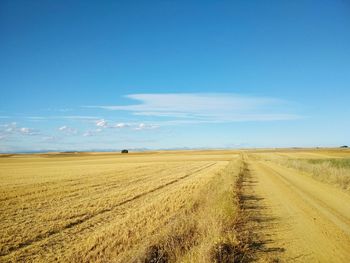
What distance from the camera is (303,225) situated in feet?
36.7

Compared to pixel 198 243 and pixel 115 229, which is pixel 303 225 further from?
pixel 115 229

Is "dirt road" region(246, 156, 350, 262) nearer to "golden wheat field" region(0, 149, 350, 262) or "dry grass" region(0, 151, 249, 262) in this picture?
"golden wheat field" region(0, 149, 350, 262)

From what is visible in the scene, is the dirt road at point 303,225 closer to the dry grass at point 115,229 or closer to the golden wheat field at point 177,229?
the golden wheat field at point 177,229

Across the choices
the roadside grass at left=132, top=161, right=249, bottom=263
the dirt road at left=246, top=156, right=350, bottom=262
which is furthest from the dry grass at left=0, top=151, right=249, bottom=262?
the dirt road at left=246, top=156, right=350, bottom=262

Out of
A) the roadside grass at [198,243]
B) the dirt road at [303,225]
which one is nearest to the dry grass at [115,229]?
the roadside grass at [198,243]

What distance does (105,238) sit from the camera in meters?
10.4

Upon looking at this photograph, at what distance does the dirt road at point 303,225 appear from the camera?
831cm

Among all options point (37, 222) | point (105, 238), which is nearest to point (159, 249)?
point (105, 238)

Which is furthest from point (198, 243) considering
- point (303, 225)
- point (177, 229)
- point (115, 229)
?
point (303, 225)

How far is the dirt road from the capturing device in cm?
831

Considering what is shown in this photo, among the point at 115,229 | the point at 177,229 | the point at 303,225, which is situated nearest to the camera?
the point at 177,229

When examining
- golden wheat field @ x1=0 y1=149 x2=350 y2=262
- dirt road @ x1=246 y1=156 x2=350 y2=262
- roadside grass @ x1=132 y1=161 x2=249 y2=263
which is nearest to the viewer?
roadside grass @ x1=132 y1=161 x2=249 y2=263

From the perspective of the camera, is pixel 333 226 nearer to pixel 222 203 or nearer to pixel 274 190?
pixel 222 203

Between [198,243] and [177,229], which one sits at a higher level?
[177,229]
